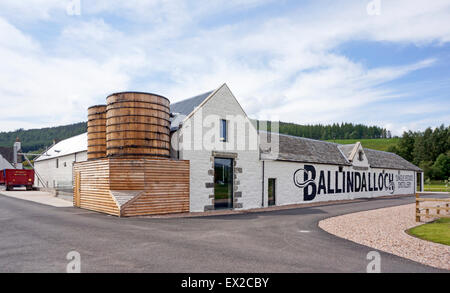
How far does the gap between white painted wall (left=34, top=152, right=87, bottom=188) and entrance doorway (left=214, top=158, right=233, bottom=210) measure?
632 inches

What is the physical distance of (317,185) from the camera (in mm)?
26859

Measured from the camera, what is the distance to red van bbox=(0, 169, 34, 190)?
37.5 m

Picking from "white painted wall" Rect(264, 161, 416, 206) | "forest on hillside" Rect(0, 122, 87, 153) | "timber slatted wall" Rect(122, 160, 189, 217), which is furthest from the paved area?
"forest on hillside" Rect(0, 122, 87, 153)

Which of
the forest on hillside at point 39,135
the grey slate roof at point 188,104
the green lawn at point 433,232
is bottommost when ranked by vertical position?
the green lawn at point 433,232

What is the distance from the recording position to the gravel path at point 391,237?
27.1ft

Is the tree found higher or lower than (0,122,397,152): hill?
lower

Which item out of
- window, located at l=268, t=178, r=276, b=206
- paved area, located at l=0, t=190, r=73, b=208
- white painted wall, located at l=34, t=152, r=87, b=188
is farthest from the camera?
white painted wall, located at l=34, t=152, r=87, b=188

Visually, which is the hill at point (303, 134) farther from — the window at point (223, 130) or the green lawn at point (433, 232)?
the green lawn at point (433, 232)

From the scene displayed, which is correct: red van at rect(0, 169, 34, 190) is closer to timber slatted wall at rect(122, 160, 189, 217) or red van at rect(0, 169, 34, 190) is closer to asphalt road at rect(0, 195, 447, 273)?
asphalt road at rect(0, 195, 447, 273)

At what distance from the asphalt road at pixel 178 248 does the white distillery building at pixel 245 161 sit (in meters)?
5.68

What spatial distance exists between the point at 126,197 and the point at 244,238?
7.58 metres

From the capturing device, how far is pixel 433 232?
38.4ft

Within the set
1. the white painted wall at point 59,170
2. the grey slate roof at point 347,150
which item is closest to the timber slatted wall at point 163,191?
the white painted wall at point 59,170
